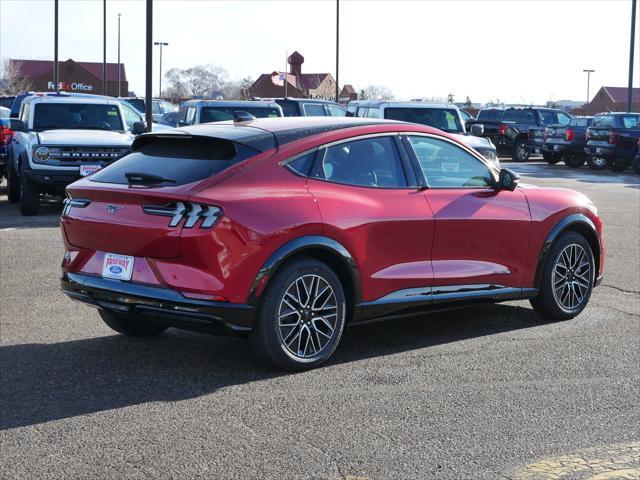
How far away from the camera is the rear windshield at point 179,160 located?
6469mm

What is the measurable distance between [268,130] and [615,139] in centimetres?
2630

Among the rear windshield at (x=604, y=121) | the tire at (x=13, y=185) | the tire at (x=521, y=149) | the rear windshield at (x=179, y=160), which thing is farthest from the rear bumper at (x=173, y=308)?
the tire at (x=521, y=149)

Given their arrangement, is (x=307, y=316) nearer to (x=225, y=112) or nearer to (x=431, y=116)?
(x=225, y=112)

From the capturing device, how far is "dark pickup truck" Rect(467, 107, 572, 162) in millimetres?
36375

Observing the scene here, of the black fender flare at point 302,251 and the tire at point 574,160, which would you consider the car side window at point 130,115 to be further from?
the tire at point 574,160

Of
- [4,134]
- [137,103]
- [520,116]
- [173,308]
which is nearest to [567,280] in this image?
[173,308]

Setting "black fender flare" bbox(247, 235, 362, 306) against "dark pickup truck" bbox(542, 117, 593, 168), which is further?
"dark pickup truck" bbox(542, 117, 593, 168)

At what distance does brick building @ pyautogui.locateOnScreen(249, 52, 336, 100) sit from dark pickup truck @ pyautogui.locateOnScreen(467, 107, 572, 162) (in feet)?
183

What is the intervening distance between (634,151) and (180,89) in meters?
91.0

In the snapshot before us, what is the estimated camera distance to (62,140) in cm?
1541

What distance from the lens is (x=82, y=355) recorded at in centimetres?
696

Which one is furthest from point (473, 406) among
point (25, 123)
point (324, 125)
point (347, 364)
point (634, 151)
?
point (634, 151)

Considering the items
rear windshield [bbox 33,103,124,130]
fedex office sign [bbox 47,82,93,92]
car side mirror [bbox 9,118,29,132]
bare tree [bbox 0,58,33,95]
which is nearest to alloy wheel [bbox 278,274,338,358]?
car side mirror [bbox 9,118,29,132]

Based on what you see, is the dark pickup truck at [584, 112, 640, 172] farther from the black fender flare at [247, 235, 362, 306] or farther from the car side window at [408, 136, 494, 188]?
the black fender flare at [247, 235, 362, 306]
